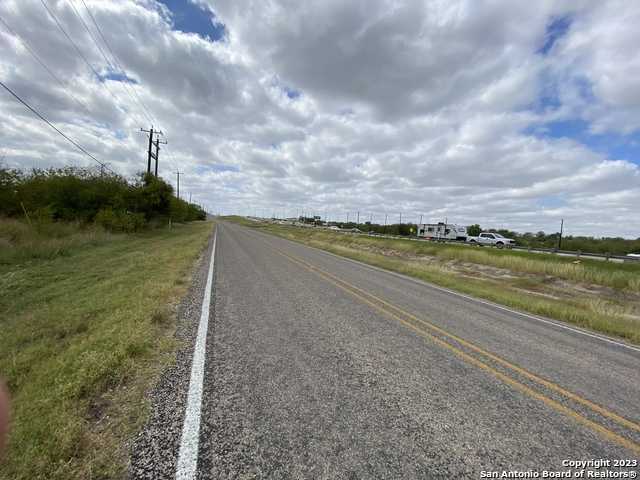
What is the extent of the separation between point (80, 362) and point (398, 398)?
4001mm

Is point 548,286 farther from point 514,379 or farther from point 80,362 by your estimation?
point 80,362

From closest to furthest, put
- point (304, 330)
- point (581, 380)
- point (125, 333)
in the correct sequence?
point (581, 380) < point (125, 333) < point (304, 330)

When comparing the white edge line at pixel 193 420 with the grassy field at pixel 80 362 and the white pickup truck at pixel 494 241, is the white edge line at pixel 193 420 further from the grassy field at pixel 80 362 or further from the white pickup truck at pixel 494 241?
the white pickup truck at pixel 494 241

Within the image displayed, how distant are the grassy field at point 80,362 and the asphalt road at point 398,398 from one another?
47 cm

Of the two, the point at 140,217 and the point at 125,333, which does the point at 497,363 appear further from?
the point at 140,217

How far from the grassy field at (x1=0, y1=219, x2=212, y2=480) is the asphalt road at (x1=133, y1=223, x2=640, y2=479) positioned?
0.47m

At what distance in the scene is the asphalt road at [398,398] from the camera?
235 cm

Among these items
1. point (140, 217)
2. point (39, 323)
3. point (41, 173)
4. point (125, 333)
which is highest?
point (41, 173)

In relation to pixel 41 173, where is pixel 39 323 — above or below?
below

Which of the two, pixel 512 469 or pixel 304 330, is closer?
pixel 512 469

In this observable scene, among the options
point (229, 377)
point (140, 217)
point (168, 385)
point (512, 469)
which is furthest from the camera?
point (140, 217)

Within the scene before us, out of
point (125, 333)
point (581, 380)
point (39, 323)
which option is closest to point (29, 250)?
point (39, 323)

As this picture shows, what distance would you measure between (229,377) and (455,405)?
9.03ft

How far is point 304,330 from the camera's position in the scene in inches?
208
